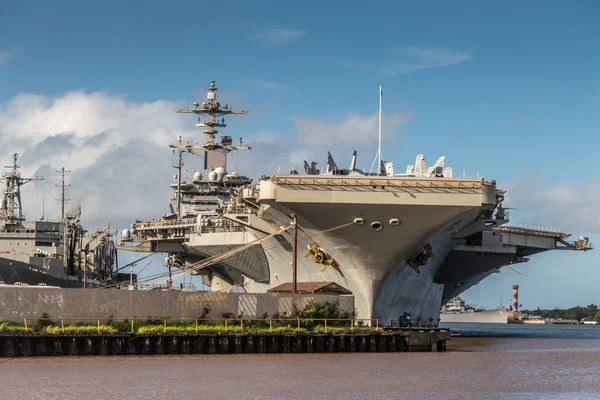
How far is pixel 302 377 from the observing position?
2364 centimetres

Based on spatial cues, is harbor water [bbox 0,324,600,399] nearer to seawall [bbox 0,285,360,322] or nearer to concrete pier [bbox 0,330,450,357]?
concrete pier [bbox 0,330,450,357]

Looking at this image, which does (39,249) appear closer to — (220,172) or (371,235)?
(220,172)

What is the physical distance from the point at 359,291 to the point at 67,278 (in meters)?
35.9

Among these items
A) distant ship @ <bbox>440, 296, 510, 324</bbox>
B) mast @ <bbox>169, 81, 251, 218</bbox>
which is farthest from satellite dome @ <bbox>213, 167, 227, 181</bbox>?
distant ship @ <bbox>440, 296, 510, 324</bbox>

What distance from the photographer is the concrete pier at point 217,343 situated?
28922mm

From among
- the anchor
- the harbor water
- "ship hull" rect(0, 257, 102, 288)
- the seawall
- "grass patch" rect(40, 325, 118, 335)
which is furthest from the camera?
"ship hull" rect(0, 257, 102, 288)

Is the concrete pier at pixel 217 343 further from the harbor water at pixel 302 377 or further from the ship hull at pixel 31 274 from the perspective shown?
the ship hull at pixel 31 274

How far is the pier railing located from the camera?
30422mm

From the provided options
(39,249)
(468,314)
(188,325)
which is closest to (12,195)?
(39,249)

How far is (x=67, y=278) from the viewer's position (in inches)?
2689

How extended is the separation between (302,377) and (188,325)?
9.44 metres

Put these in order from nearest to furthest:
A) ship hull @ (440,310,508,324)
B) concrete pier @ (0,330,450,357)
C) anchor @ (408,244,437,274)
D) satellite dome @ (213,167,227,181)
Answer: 1. concrete pier @ (0,330,450,357)
2. anchor @ (408,244,437,274)
3. satellite dome @ (213,167,227,181)
4. ship hull @ (440,310,508,324)

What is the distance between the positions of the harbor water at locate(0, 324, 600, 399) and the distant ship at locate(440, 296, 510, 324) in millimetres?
124377

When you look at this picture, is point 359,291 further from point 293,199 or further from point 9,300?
point 9,300
